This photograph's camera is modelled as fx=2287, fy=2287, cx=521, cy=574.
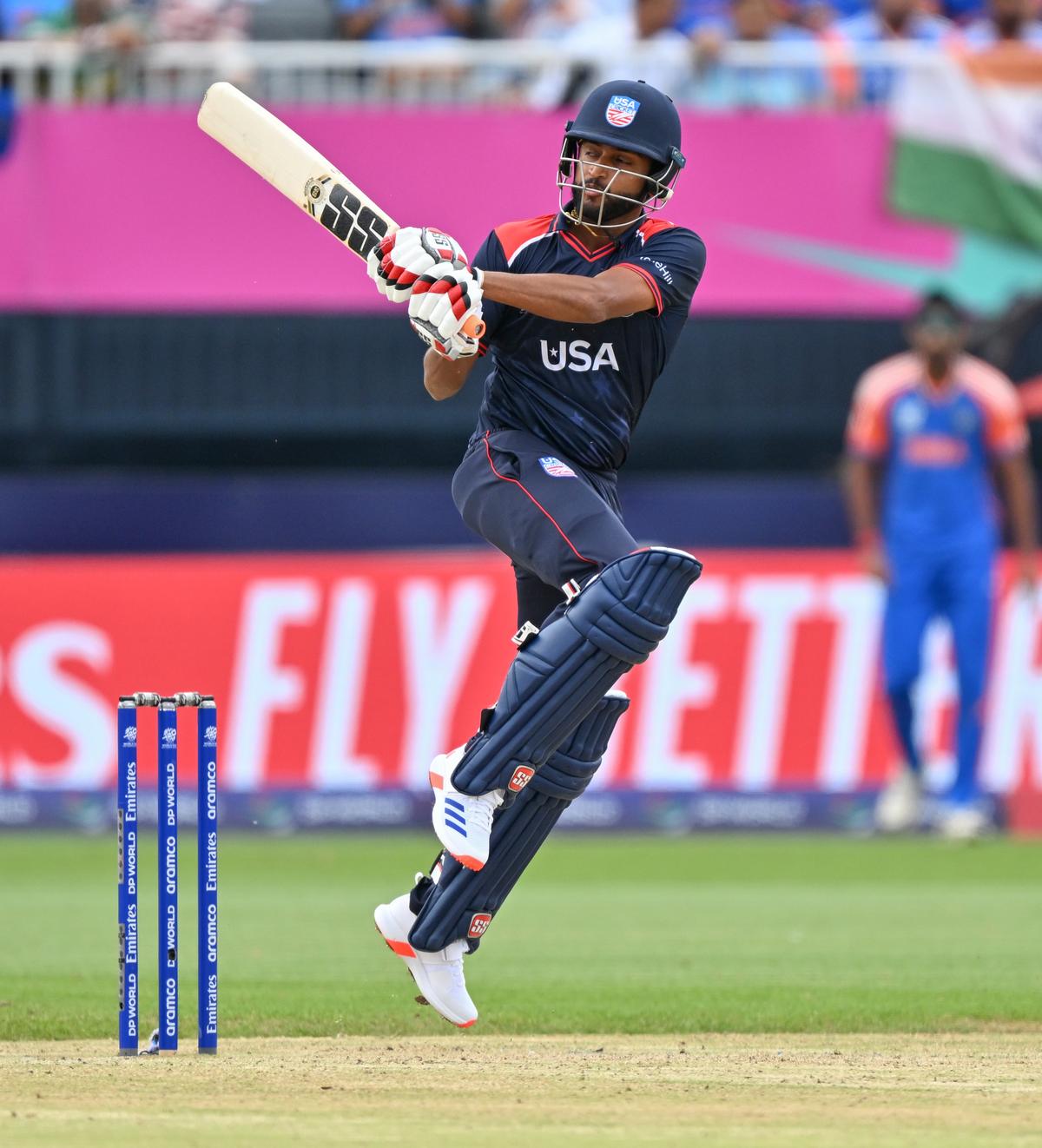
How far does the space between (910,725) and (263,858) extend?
302 cm

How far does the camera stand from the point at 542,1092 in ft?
15.3

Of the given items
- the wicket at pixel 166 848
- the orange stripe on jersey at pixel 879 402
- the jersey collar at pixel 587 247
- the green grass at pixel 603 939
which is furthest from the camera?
the orange stripe on jersey at pixel 879 402

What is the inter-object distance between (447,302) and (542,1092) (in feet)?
5.51

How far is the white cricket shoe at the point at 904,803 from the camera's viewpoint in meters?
10.6

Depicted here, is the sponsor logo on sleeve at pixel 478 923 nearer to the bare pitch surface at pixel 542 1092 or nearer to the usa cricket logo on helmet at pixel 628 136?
the bare pitch surface at pixel 542 1092

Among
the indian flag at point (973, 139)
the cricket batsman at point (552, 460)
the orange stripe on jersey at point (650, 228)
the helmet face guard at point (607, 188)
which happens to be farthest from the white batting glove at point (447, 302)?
the indian flag at point (973, 139)

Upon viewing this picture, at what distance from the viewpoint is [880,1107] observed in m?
4.49

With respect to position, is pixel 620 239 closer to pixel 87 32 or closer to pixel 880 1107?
pixel 880 1107

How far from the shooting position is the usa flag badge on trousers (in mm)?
5371

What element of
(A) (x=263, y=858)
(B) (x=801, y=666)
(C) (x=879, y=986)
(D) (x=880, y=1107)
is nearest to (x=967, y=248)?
(B) (x=801, y=666)

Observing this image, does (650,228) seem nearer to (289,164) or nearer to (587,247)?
(587,247)

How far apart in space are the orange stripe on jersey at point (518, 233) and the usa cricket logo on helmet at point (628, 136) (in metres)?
0.16

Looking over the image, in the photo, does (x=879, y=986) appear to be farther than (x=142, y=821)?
No

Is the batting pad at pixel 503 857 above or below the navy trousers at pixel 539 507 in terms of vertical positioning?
below
